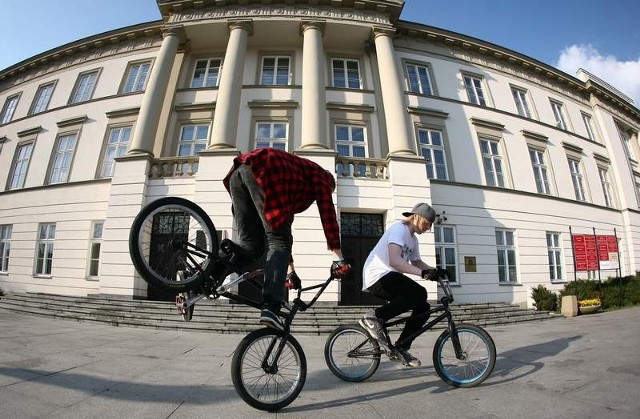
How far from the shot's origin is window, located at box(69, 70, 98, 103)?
1662 centimetres

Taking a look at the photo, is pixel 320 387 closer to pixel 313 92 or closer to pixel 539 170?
pixel 313 92

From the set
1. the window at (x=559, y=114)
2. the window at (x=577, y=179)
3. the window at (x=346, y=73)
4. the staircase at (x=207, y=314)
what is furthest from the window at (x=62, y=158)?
the window at (x=559, y=114)

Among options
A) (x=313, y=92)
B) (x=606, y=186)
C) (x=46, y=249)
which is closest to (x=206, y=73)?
(x=313, y=92)

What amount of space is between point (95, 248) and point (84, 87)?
9.16 meters

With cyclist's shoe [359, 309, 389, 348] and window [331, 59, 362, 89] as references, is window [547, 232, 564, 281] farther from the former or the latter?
cyclist's shoe [359, 309, 389, 348]

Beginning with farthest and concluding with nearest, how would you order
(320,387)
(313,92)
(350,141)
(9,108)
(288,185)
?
(9,108)
(350,141)
(313,92)
(320,387)
(288,185)

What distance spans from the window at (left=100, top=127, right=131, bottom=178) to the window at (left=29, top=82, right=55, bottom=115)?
5932mm

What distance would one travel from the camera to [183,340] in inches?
258

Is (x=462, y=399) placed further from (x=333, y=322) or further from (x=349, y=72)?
(x=349, y=72)

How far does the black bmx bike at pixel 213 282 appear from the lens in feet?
8.08

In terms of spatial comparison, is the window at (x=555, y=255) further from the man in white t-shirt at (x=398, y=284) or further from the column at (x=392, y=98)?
the man in white t-shirt at (x=398, y=284)

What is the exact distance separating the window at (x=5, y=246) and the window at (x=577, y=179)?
2832cm

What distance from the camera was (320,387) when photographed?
10.5 ft

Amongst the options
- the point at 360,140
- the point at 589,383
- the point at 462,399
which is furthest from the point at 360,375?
the point at 360,140
